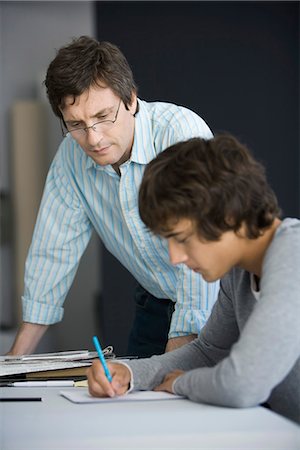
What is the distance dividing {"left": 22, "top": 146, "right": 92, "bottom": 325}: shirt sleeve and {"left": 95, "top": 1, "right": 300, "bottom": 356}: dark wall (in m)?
2.15

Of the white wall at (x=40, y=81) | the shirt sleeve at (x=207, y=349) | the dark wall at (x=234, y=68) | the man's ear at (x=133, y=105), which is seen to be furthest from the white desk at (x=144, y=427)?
the white wall at (x=40, y=81)

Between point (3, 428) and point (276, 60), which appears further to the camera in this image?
point (276, 60)

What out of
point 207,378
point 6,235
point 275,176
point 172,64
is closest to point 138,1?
point 172,64

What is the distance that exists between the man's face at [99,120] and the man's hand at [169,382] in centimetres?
62

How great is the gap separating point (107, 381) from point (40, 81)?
4044 mm

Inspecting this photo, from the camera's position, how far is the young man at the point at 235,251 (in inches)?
48.0

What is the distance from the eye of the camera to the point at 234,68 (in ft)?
14.0

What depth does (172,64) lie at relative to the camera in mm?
4301

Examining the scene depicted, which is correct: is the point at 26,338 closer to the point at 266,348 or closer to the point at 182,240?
the point at 182,240

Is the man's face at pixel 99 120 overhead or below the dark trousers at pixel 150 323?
overhead

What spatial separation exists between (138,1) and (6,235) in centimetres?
179

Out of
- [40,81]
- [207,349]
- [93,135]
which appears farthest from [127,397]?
[40,81]

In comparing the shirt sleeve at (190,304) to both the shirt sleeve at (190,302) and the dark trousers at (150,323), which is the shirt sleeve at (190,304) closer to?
the shirt sleeve at (190,302)

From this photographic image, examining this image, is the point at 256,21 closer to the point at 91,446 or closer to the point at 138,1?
the point at 138,1
